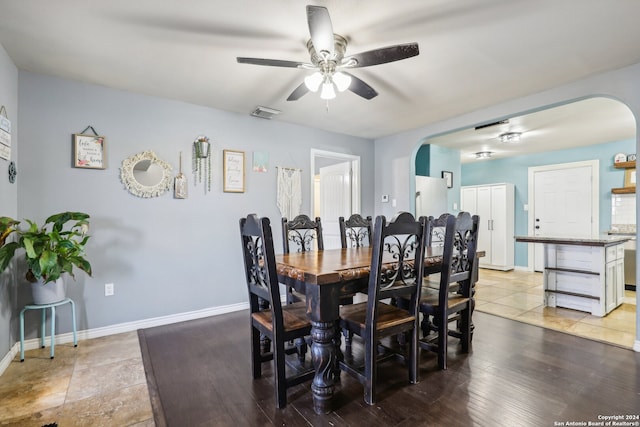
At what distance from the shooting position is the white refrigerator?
468 centimetres

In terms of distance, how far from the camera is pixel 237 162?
Answer: 3.66 metres

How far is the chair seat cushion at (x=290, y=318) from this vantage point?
1.80 metres

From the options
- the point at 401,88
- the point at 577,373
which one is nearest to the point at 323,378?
the point at 577,373

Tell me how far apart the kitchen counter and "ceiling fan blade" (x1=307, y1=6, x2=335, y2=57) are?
11.0 feet

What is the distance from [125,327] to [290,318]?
2.05 meters

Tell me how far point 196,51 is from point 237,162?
149 cm

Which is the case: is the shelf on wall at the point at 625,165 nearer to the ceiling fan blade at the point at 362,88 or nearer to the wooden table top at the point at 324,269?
the ceiling fan blade at the point at 362,88

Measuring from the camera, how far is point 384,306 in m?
2.09

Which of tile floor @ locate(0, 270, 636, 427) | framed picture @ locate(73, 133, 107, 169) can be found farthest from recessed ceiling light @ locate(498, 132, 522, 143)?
framed picture @ locate(73, 133, 107, 169)

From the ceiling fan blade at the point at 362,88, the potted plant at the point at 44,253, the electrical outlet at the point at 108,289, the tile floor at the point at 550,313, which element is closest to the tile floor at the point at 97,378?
the tile floor at the point at 550,313

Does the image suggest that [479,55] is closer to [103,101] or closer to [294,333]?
[294,333]

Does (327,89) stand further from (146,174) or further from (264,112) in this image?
(146,174)

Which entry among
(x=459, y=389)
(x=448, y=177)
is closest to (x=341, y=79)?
(x=459, y=389)

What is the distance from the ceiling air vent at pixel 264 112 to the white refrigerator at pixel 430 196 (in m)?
2.36
